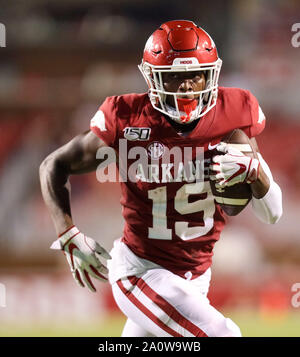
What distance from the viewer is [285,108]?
387 centimetres

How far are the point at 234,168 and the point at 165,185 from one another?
0.80 ft

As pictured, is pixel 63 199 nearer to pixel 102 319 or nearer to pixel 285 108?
pixel 102 319

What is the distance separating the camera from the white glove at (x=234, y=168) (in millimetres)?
1688

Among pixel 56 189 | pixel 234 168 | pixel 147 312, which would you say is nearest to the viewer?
pixel 234 168

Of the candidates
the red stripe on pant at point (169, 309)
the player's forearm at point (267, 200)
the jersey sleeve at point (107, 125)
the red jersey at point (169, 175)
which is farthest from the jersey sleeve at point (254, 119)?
the red stripe on pant at point (169, 309)

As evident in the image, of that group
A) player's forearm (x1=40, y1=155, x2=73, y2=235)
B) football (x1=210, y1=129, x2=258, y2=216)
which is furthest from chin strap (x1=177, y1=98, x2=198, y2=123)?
player's forearm (x1=40, y1=155, x2=73, y2=235)

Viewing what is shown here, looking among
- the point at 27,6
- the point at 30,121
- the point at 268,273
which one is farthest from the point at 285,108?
the point at 27,6

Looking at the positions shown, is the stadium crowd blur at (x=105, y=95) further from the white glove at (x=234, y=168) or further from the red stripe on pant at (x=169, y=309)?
the white glove at (x=234, y=168)

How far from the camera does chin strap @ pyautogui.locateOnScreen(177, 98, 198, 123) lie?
5.80ft

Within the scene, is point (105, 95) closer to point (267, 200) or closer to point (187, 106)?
point (187, 106)

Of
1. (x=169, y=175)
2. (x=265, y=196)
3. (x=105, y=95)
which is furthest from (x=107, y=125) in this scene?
(x=105, y=95)

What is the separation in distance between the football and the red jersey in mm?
74

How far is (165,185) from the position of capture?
1836mm

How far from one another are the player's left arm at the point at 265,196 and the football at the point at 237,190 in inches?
1.1
